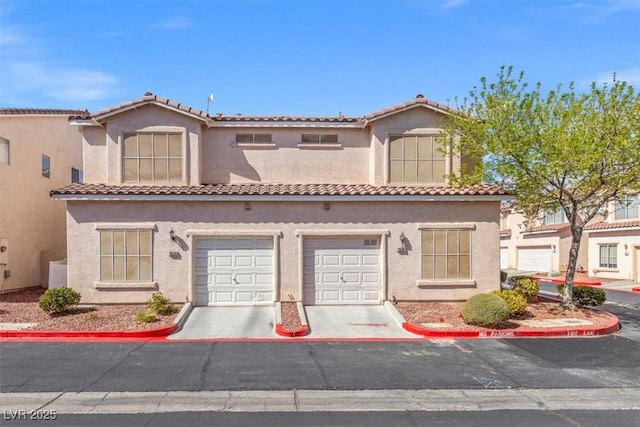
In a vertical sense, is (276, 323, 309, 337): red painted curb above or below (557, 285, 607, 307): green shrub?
below

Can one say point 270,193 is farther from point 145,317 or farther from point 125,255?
point 145,317

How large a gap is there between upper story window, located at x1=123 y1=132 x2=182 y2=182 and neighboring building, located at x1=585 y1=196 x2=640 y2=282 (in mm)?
24800

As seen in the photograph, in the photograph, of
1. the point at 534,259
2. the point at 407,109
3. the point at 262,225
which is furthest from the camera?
the point at 534,259

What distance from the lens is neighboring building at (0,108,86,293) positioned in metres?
17.8

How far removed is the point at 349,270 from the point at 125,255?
6.97 meters

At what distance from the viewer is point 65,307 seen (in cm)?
1359

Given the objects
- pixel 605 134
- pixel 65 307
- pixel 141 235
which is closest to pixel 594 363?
pixel 605 134

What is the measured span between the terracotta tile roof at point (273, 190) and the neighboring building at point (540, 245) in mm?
16507

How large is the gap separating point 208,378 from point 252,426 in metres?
2.38

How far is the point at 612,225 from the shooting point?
30.2m

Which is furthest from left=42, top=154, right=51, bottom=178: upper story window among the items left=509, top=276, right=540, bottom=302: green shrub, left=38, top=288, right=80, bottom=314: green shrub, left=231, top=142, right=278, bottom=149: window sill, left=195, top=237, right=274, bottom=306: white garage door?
left=509, top=276, right=540, bottom=302: green shrub

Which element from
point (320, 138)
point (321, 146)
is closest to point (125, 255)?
point (321, 146)

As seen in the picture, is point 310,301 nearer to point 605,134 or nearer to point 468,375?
point 468,375

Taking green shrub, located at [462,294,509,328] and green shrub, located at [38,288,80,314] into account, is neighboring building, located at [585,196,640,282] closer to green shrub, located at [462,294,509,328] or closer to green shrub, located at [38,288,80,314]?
green shrub, located at [462,294,509,328]
